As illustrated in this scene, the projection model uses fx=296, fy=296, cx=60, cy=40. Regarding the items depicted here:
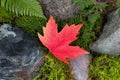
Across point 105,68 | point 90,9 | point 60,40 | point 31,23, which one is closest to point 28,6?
point 31,23

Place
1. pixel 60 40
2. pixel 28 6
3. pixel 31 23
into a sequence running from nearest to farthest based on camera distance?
pixel 60 40 < pixel 28 6 < pixel 31 23

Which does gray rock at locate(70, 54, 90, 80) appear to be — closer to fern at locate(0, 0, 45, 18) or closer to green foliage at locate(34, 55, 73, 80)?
green foliage at locate(34, 55, 73, 80)

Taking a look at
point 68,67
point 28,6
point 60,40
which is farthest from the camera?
point 68,67

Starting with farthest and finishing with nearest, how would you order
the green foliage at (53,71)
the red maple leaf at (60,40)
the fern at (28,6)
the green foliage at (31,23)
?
the green foliage at (31,23)
the green foliage at (53,71)
the fern at (28,6)
the red maple leaf at (60,40)

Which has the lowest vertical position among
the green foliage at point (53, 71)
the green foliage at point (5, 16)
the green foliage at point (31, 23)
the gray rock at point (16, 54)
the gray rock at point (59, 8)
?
the green foliage at point (53, 71)

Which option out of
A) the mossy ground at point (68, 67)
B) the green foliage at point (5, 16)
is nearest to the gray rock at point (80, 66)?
the mossy ground at point (68, 67)

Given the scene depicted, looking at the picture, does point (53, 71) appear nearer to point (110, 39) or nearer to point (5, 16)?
point (110, 39)

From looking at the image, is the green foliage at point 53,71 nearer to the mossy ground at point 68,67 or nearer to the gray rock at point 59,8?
the mossy ground at point 68,67
